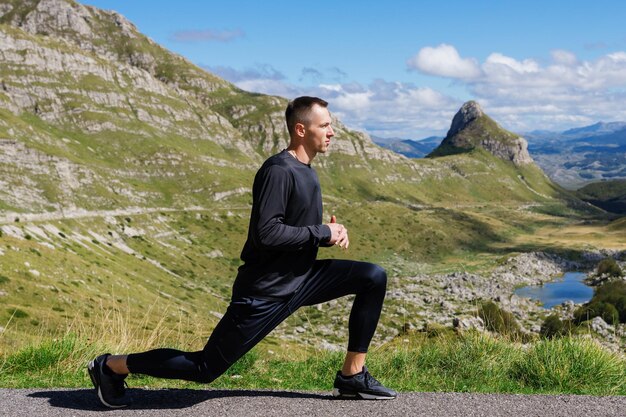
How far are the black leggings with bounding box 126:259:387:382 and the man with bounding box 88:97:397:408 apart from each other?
1cm

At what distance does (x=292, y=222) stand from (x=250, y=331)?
1617 millimetres

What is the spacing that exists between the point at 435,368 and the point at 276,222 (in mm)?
4808

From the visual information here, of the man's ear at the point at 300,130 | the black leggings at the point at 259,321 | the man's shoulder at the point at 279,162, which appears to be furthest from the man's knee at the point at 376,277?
the man's ear at the point at 300,130

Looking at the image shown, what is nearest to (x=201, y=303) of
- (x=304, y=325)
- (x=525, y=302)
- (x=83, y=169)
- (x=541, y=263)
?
(x=304, y=325)

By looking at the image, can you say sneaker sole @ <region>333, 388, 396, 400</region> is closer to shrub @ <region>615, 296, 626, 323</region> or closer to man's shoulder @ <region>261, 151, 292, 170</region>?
man's shoulder @ <region>261, 151, 292, 170</region>

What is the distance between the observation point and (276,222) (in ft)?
22.9

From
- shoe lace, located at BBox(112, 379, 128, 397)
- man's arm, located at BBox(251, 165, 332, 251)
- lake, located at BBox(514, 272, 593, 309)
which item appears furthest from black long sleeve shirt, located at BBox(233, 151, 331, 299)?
lake, located at BBox(514, 272, 593, 309)

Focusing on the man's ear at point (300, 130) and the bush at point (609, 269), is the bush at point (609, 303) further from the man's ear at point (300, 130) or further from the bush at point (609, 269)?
the man's ear at point (300, 130)

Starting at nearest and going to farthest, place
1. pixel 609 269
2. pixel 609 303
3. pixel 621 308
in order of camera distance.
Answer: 1. pixel 609 303
2. pixel 621 308
3. pixel 609 269

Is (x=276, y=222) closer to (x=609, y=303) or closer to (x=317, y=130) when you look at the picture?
(x=317, y=130)

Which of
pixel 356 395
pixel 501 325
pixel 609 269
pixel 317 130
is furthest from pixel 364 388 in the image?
pixel 609 269

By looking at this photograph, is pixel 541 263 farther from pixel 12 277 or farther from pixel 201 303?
pixel 12 277

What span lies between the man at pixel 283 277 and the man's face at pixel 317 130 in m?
0.01

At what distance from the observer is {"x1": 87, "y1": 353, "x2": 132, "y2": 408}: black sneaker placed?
742 centimetres
